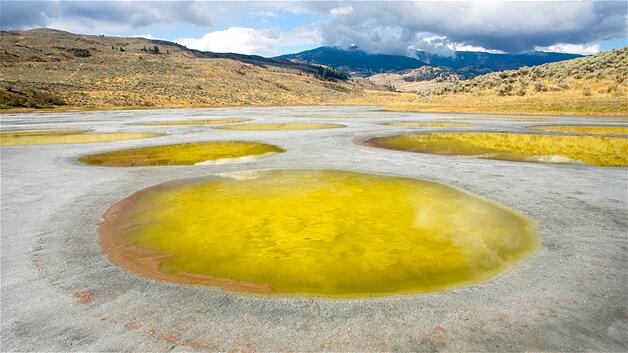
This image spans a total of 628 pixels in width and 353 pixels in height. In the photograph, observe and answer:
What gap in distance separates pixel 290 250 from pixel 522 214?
253 inches

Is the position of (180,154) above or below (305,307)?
above

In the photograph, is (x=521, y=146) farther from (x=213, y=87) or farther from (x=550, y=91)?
(x=213, y=87)

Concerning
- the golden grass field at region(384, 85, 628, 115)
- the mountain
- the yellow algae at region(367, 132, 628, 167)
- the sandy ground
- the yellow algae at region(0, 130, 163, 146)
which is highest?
the mountain

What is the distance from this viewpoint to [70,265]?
7.61 metres

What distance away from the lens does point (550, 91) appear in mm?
58438

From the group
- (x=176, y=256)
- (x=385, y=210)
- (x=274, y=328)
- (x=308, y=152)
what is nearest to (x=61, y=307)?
(x=176, y=256)

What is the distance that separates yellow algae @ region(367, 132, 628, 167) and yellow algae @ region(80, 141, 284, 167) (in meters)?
7.66

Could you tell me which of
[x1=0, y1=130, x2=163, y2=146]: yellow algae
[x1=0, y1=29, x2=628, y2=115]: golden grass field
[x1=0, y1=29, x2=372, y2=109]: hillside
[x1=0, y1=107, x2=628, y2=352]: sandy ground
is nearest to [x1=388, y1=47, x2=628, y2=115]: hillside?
[x1=0, y1=29, x2=628, y2=115]: golden grass field

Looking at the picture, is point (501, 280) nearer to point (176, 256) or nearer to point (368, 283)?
point (368, 283)

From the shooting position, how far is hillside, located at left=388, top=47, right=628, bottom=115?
51.2 meters

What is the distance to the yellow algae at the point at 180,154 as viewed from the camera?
1877cm

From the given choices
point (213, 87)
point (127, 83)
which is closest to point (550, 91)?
point (213, 87)

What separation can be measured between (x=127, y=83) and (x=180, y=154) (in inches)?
3627

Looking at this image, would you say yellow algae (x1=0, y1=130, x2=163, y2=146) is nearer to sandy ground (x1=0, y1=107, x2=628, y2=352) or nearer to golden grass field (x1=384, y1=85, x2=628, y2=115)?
sandy ground (x1=0, y1=107, x2=628, y2=352)
